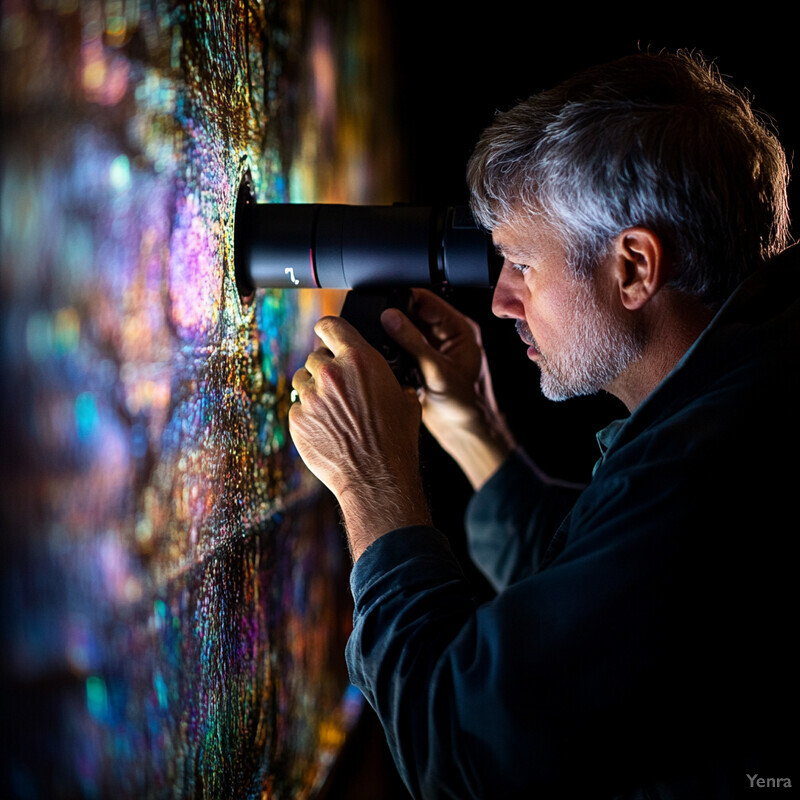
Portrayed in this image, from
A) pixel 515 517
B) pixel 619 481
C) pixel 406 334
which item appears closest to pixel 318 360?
pixel 406 334

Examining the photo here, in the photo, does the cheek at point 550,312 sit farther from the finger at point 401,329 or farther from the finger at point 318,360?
the finger at point 318,360

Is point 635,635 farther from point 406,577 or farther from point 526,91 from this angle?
point 526,91

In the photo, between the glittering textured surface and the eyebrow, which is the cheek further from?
the glittering textured surface

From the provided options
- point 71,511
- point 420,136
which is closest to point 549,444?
point 420,136

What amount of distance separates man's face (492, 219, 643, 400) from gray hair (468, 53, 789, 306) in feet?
0.07

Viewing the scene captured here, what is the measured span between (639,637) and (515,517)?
2.60 feet

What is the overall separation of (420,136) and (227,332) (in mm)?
1461

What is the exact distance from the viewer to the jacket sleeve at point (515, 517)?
4.65 ft

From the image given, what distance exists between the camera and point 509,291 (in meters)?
0.98

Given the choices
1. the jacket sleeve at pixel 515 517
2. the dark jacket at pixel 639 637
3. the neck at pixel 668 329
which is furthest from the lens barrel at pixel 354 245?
the jacket sleeve at pixel 515 517

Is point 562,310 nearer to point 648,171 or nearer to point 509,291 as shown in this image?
point 509,291

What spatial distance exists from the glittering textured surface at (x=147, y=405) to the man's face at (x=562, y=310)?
340 mm

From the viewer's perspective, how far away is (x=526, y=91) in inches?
82.4

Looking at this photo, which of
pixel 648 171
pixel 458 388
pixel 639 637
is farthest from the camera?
pixel 458 388
